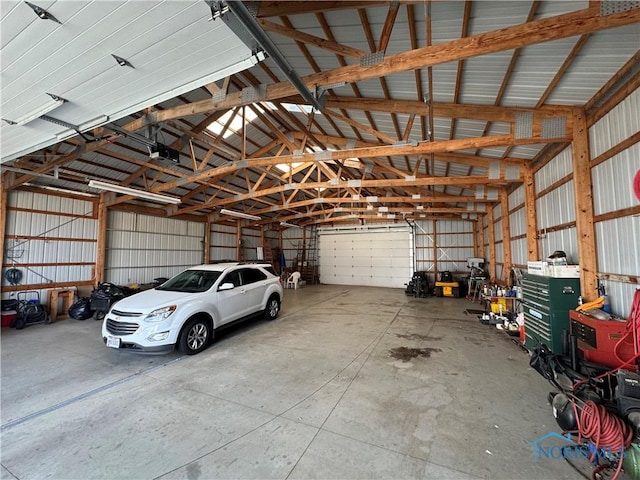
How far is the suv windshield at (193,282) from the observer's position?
4.87m

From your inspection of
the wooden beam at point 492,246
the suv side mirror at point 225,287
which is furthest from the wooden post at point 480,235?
the suv side mirror at point 225,287

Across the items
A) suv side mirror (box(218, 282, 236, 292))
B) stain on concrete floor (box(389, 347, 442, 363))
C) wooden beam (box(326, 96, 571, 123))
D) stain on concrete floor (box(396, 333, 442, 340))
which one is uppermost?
wooden beam (box(326, 96, 571, 123))

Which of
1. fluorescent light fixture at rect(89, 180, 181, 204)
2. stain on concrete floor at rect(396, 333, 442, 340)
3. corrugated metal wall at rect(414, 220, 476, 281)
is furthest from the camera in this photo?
corrugated metal wall at rect(414, 220, 476, 281)

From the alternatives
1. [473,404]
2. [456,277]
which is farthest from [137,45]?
[456,277]

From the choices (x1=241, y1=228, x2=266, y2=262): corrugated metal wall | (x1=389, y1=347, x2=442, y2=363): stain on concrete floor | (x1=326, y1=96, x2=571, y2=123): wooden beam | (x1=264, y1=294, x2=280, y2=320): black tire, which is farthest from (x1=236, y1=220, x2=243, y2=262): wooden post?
(x1=389, y1=347, x2=442, y2=363): stain on concrete floor

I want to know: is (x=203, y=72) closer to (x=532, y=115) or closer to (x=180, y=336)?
(x=180, y=336)

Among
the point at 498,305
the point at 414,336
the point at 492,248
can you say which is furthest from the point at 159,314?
the point at 492,248

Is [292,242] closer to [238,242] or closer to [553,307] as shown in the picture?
[238,242]

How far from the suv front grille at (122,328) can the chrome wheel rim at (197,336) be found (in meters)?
0.78

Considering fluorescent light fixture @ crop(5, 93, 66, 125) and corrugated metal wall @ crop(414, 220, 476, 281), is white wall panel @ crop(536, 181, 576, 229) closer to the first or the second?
fluorescent light fixture @ crop(5, 93, 66, 125)

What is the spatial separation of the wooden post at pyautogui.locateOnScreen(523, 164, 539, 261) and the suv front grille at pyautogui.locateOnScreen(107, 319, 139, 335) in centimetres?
786

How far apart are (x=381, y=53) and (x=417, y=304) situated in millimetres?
8218

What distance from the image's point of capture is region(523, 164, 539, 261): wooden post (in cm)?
591

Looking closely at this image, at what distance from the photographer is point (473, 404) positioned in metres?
2.91
